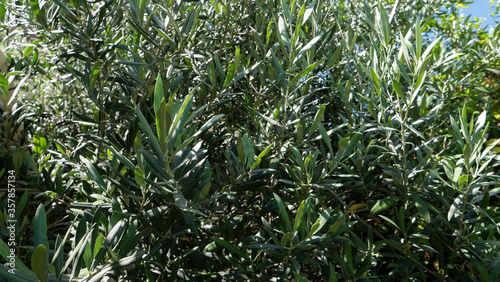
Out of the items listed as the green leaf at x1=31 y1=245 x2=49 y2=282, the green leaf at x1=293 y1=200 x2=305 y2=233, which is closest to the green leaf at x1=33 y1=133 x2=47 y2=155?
the green leaf at x1=31 y1=245 x2=49 y2=282

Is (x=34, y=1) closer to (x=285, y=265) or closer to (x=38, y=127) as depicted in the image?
(x=38, y=127)

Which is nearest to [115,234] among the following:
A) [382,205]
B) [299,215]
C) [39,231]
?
[39,231]

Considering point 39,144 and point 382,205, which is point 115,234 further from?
point 382,205

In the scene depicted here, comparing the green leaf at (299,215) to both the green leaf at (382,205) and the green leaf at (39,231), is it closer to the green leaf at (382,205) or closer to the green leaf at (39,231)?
the green leaf at (382,205)

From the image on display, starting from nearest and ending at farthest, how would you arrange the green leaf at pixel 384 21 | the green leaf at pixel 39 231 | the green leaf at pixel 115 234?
the green leaf at pixel 39 231 → the green leaf at pixel 115 234 → the green leaf at pixel 384 21

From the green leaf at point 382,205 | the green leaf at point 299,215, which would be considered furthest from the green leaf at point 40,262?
the green leaf at point 382,205

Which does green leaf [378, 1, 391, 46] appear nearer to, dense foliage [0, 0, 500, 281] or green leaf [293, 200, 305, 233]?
dense foliage [0, 0, 500, 281]

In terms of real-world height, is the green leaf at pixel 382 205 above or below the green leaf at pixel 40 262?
below

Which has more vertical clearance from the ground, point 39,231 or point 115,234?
point 39,231

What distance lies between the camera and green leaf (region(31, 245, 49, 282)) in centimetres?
83

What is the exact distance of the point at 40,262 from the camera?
2.78ft

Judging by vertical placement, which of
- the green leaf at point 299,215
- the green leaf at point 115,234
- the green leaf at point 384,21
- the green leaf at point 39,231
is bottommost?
the green leaf at point 115,234

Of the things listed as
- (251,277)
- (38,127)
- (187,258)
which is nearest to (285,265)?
(251,277)

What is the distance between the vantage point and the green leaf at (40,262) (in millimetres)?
828
